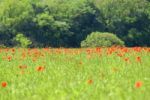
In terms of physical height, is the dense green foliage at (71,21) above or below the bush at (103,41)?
below

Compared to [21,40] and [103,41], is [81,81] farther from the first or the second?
[21,40]

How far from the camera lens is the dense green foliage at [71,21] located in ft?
156

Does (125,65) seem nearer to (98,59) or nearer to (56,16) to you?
(98,59)

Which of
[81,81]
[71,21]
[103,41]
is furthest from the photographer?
[71,21]

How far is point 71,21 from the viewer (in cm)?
4844

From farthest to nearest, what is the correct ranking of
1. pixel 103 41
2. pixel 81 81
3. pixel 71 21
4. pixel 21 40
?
pixel 71 21
pixel 21 40
pixel 103 41
pixel 81 81

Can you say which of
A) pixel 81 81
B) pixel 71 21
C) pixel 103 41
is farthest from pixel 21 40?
pixel 81 81

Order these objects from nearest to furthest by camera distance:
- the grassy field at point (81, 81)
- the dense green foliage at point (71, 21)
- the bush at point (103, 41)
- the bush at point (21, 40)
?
the grassy field at point (81, 81), the bush at point (103, 41), the bush at point (21, 40), the dense green foliage at point (71, 21)

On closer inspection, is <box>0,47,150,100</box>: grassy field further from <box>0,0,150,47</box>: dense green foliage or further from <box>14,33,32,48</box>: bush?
<box>0,0,150,47</box>: dense green foliage

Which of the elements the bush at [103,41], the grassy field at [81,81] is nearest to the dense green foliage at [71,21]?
the bush at [103,41]

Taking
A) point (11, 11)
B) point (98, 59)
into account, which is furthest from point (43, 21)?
point (98, 59)

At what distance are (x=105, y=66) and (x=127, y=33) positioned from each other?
134ft

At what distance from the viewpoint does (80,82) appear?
277 inches

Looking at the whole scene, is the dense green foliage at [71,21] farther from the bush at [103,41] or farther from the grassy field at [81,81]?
the grassy field at [81,81]
